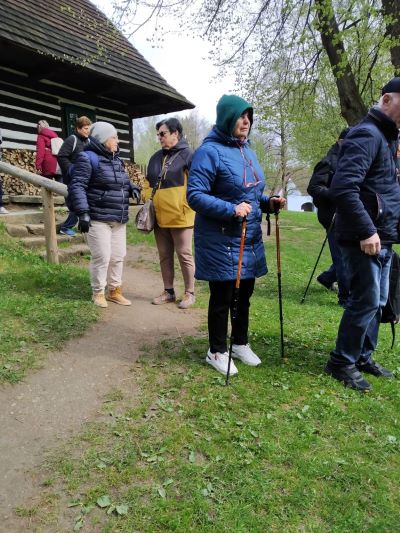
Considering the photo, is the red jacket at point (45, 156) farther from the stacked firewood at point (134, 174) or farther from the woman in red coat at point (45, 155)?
the stacked firewood at point (134, 174)

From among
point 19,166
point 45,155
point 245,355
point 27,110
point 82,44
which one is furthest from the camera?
point 82,44

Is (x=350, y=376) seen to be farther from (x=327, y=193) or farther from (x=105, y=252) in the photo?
Answer: (x=105, y=252)

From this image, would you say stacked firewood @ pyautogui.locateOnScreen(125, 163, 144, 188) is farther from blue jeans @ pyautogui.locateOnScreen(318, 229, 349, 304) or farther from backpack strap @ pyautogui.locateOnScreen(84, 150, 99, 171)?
blue jeans @ pyautogui.locateOnScreen(318, 229, 349, 304)

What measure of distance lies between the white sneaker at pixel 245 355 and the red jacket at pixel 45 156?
6202 mm

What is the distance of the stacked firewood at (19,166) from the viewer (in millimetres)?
9602

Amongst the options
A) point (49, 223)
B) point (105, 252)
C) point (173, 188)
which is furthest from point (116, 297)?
point (49, 223)

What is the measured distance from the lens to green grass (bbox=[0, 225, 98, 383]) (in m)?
3.51

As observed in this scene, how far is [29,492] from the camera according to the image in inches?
82.8

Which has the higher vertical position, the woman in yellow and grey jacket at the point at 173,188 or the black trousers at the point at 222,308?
the woman in yellow and grey jacket at the point at 173,188

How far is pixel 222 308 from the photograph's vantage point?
328cm

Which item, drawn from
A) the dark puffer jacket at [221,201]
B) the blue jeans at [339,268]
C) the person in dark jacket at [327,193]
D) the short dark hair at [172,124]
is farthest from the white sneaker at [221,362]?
the short dark hair at [172,124]

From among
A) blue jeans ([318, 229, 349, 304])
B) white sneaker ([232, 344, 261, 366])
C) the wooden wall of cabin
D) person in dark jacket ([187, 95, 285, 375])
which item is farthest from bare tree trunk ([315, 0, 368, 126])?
white sneaker ([232, 344, 261, 366])

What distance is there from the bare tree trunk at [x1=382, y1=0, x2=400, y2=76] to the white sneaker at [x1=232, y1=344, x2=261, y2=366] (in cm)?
650

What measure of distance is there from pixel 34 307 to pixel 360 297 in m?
3.22
